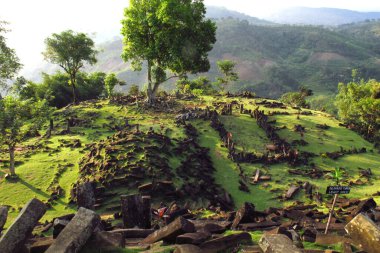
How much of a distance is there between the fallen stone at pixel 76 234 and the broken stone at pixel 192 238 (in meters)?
2.14

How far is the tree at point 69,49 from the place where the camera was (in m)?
43.0

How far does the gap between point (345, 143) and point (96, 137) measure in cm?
2097

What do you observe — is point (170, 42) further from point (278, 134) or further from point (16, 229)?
point (16, 229)

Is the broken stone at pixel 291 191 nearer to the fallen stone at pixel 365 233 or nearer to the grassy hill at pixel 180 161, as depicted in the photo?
the grassy hill at pixel 180 161

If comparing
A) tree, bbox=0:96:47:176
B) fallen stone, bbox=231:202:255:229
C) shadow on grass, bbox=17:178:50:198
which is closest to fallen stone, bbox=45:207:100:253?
fallen stone, bbox=231:202:255:229

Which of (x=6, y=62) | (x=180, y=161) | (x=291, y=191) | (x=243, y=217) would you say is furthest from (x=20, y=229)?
(x=6, y=62)

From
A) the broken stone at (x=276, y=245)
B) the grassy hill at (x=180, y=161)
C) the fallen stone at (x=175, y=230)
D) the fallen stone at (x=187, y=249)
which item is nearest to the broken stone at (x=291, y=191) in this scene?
the grassy hill at (x=180, y=161)

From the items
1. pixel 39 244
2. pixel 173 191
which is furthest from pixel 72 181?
pixel 39 244

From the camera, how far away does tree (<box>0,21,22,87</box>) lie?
95.5ft

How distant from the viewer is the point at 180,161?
21.6 m

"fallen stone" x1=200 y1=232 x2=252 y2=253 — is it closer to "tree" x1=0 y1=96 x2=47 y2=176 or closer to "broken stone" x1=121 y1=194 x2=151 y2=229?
"broken stone" x1=121 y1=194 x2=151 y2=229

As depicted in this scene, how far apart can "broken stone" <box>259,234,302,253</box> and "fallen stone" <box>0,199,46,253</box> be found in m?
5.45

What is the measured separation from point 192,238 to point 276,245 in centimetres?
211

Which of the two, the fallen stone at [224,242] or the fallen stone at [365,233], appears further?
the fallen stone at [224,242]
